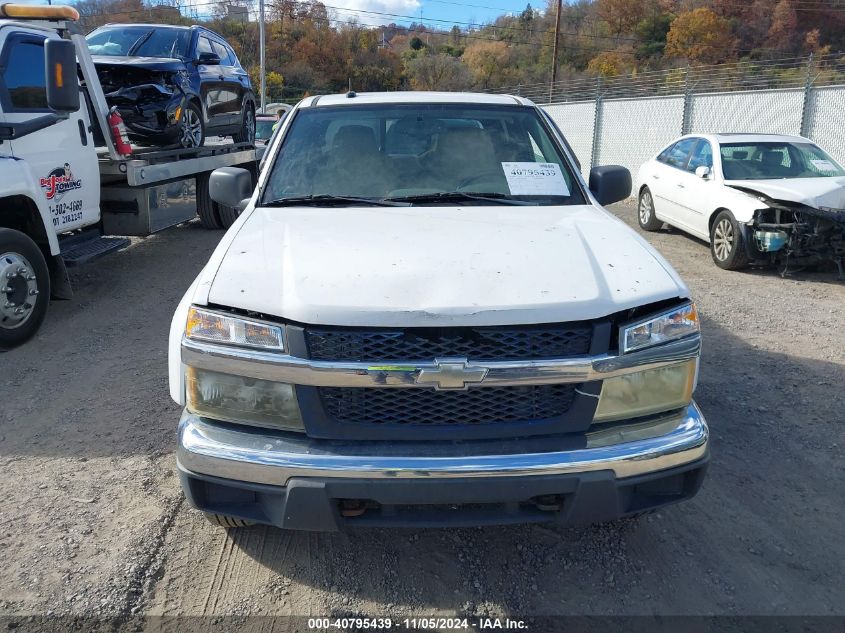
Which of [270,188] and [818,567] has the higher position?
[270,188]

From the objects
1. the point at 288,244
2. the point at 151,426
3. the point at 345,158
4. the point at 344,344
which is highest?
the point at 345,158

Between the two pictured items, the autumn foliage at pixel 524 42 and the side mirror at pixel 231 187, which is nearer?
the side mirror at pixel 231 187

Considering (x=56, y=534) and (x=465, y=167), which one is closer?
(x=56, y=534)

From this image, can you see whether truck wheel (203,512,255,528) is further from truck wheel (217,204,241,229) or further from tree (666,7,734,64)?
tree (666,7,734,64)

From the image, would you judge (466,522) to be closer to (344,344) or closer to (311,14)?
(344,344)

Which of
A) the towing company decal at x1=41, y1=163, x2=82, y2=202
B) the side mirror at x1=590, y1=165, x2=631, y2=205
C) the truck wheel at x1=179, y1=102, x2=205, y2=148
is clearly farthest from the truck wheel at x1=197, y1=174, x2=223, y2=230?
the side mirror at x1=590, y1=165, x2=631, y2=205

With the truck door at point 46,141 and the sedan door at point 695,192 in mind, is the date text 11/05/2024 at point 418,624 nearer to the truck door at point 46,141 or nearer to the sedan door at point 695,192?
the truck door at point 46,141

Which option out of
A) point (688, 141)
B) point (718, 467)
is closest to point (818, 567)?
point (718, 467)

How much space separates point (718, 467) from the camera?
3.63 m

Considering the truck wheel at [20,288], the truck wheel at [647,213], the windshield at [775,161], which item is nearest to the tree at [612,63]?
the truck wheel at [647,213]

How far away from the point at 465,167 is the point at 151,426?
235 centimetres

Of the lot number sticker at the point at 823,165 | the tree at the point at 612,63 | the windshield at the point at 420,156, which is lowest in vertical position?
the lot number sticker at the point at 823,165

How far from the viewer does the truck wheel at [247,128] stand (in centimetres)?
1125

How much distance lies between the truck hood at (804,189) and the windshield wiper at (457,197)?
536 cm
